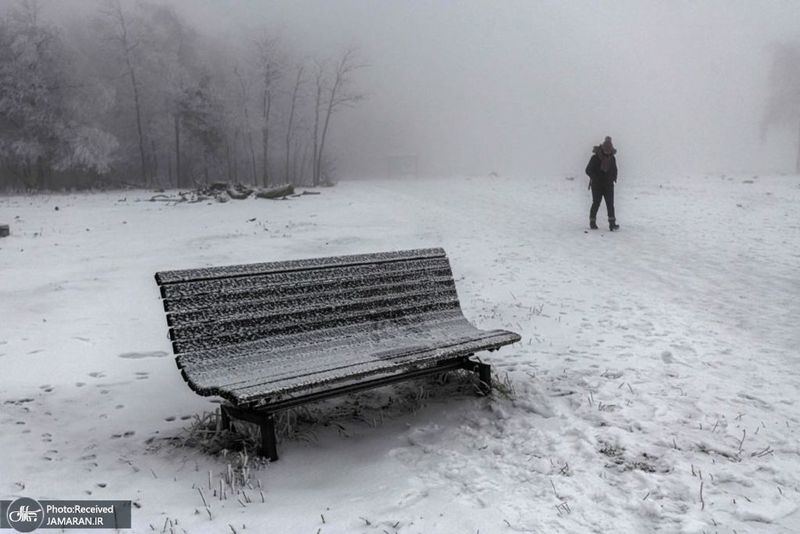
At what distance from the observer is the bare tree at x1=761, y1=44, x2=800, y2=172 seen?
49.0 metres

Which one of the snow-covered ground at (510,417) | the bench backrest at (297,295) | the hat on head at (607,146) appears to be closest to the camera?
the snow-covered ground at (510,417)

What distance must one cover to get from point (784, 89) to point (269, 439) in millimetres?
58776

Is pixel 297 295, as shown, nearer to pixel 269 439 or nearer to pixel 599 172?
pixel 269 439

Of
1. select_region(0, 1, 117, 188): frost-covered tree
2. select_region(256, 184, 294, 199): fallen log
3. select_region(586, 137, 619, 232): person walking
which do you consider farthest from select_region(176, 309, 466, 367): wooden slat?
select_region(0, 1, 117, 188): frost-covered tree

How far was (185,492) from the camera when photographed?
10.8ft

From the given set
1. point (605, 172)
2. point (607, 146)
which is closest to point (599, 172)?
point (605, 172)

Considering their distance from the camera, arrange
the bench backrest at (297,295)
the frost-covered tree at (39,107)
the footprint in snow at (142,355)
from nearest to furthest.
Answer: the bench backrest at (297,295)
the footprint in snow at (142,355)
the frost-covered tree at (39,107)

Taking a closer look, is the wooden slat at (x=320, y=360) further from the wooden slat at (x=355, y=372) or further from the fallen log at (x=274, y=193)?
the fallen log at (x=274, y=193)

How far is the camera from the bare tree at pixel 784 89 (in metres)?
49.0

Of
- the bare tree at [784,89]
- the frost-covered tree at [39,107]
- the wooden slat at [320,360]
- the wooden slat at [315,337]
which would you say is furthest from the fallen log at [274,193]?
the bare tree at [784,89]

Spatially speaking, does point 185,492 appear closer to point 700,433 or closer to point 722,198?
point 700,433

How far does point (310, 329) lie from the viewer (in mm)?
4449

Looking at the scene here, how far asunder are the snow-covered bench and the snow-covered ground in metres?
0.47

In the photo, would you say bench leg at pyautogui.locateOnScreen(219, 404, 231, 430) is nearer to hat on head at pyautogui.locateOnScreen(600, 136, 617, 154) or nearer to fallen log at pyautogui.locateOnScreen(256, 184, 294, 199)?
hat on head at pyautogui.locateOnScreen(600, 136, 617, 154)
